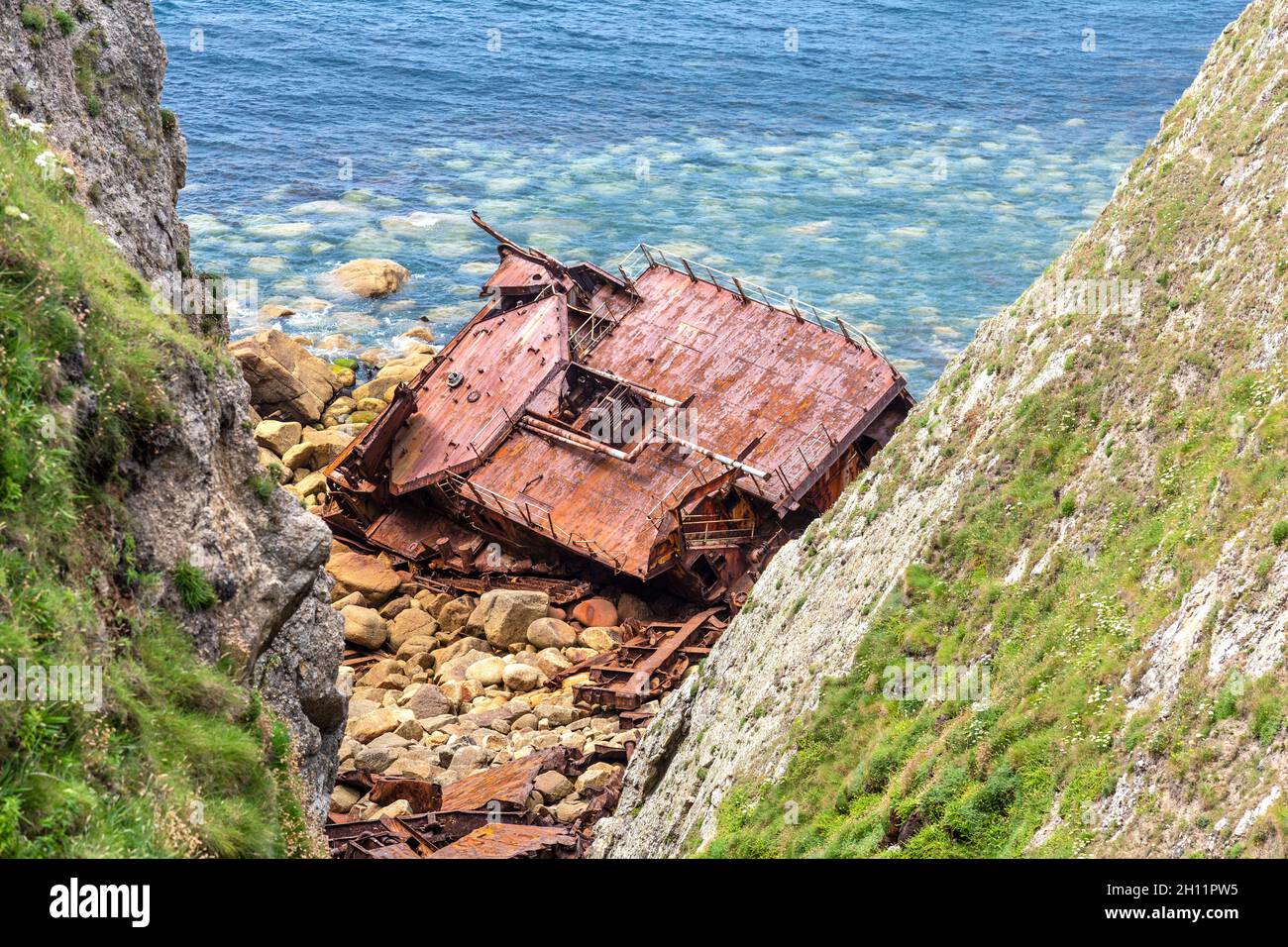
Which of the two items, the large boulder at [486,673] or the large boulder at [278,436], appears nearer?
the large boulder at [486,673]

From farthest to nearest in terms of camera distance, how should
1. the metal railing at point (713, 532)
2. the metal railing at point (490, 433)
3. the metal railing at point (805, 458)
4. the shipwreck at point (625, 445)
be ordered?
the metal railing at point (490, 433)
the metal railing at point (805, 458)
the shipwreck at point (625, 445)
the metal railing at point (713, 532)

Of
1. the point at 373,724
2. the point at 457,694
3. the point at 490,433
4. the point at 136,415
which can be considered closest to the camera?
the point at 136,415

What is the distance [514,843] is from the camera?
977 inches

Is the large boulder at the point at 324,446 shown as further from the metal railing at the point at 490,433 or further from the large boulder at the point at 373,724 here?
the large boulder at the point at 373,724

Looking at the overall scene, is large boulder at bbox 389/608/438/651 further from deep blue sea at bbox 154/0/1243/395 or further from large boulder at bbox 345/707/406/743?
deep blue sea at bbox 154/0/1243/395

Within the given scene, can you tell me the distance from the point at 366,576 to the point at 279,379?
13.5 metres

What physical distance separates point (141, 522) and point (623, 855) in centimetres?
1074

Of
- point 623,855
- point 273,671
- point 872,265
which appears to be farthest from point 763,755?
point 872,265

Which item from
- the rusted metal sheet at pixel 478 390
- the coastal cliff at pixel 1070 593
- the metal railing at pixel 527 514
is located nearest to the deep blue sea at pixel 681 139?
the rusted metal sheet at pixel 478 390

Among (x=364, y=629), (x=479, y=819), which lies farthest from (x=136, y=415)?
(x=364, y=629)

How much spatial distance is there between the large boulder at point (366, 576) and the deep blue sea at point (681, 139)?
19.8 metres

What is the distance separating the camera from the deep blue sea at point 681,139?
6662cm

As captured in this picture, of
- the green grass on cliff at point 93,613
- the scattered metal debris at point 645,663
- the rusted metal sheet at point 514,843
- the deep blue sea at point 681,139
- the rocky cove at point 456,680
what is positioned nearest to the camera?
the green grass on cliff at point 93,613

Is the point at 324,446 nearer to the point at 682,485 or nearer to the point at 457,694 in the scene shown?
the point at 682,485
